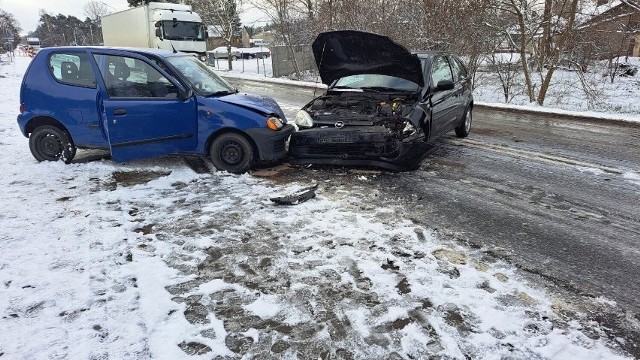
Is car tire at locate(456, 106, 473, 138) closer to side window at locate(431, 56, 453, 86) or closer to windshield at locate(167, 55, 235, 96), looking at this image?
side window at locate(431, 56, 453, 86)

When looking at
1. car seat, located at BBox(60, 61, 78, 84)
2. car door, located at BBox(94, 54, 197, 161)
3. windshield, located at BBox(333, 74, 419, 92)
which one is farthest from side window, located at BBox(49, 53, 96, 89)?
windshield, located at BBox(333, 74, 419, 92)

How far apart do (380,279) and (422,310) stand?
0.48 metres

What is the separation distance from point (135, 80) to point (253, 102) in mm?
1671

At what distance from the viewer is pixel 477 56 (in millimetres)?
17344

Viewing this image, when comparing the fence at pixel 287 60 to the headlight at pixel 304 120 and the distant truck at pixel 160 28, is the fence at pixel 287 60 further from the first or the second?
the headlight at pixel 304 120

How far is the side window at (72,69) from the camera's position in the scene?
618cm

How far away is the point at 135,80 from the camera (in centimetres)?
610

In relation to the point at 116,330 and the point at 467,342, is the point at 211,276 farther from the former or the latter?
the point at 467,342

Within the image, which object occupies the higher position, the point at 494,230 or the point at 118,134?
the point at 118,134

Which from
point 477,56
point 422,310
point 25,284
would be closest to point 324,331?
point 422,310

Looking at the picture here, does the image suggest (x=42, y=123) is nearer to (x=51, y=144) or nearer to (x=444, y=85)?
(x=51, y=144)

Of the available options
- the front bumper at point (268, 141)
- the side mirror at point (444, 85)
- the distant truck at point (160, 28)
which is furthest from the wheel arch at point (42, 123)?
the distant truck at point (160, 28)

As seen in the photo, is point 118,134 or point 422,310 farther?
point 118,134

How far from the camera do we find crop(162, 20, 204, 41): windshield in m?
23.3
